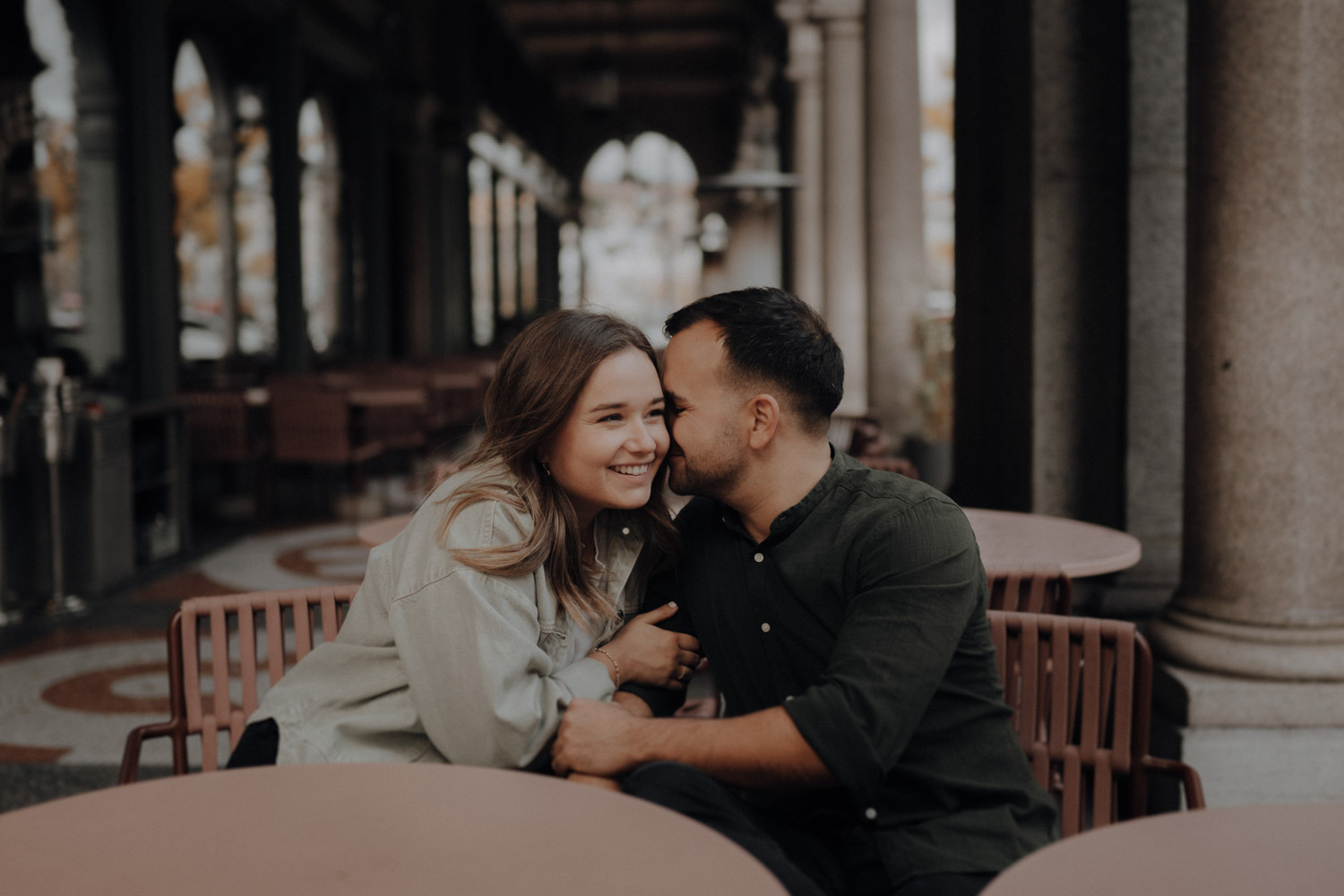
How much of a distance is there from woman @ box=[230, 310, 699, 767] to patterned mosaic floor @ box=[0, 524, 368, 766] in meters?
2.47

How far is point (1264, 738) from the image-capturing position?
9.96ft

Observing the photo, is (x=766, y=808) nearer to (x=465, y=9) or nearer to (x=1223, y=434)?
(x=1223, y=434)

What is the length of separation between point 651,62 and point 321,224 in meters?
14.5

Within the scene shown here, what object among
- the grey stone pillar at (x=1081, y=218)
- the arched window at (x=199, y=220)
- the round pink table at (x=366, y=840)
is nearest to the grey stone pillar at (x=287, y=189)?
the arched window at (x=199, y=220)

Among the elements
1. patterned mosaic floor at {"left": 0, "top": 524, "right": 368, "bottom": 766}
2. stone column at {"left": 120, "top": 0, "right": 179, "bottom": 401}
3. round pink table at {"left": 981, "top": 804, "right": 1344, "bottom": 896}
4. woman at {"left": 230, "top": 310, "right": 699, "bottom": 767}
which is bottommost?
patterned mosaic floor at {"left": 0, "top": 524, "right": 368, "bottom": 766}

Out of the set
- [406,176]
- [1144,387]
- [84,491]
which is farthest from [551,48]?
[1144,387]

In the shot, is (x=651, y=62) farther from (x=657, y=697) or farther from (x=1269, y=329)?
(x=657, y=697)

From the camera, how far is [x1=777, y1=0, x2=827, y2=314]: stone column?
12164mm

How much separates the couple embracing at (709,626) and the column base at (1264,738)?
1.51m

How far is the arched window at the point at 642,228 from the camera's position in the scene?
30.6 m

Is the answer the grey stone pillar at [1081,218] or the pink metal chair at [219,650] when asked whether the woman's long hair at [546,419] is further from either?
the grey stone pillar at [1081,218]

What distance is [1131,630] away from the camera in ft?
6.66

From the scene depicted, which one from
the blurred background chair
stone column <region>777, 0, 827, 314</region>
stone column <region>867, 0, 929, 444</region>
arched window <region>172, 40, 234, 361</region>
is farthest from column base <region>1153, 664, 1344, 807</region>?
stone column <region>777, 0, 827, 314</region>

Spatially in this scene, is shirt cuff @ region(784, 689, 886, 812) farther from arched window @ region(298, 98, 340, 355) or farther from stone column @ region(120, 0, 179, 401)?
arched window @ region(298, 98, 340, 355)
